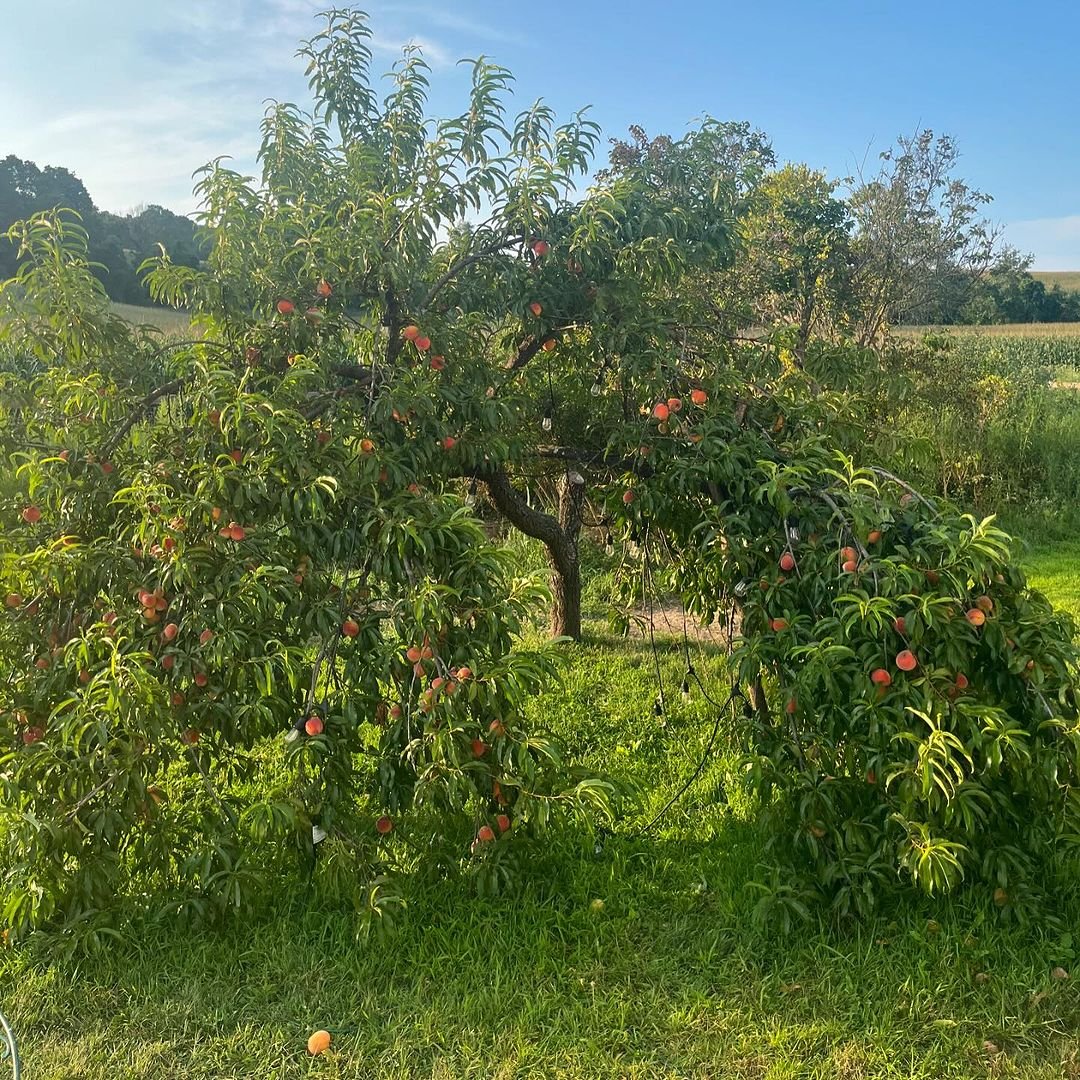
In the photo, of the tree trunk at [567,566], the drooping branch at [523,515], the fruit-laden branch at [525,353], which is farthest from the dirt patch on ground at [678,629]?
the fruit-laden branch at [525,353]

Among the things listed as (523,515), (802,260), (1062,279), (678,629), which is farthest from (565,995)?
(1062,279)

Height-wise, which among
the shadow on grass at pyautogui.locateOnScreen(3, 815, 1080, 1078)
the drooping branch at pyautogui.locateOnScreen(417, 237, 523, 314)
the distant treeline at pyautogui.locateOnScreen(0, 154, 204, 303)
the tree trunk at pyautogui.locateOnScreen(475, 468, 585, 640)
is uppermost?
the distant treeline at pyautogui.locateOnScreen(0, 154, 204, 303)

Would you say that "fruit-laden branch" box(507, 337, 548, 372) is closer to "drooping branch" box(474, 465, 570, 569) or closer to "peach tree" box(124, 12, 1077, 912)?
"peach tree" box(124, 12, 1077, 912)

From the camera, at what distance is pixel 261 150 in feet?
10.3

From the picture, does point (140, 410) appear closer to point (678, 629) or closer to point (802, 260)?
point (678, 629)

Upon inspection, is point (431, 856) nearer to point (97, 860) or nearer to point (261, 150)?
point (97, 860)

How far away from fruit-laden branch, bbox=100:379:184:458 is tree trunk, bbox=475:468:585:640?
1.51 m

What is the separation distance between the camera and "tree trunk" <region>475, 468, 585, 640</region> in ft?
13.1

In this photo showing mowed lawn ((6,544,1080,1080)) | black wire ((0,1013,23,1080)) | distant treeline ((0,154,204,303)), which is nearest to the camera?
black wire ((0,1013,23,1080))

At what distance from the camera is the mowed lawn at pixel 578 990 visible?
6.43 feet

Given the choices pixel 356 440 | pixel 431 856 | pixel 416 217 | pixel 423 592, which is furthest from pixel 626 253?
pixel 431 856

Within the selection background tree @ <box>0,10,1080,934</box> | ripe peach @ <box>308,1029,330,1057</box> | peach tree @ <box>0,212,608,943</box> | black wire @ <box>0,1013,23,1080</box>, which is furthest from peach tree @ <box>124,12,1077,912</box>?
black wire @ <box>0,1013,23,1080</box>

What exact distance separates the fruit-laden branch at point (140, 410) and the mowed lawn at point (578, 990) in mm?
1453

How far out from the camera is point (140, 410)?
2.50 metres
